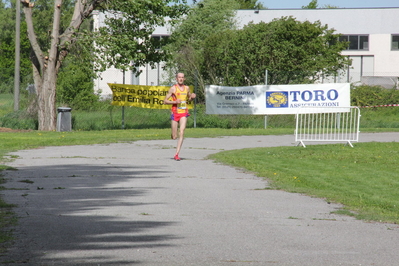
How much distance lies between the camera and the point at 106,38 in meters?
22.9

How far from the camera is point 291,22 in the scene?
3472cm

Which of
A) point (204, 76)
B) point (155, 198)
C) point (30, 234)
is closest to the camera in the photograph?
point (30, 234)

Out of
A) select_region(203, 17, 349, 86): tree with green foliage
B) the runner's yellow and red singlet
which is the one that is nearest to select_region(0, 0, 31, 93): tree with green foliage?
select_region(203, 17, 349, 86): tree with green foliage

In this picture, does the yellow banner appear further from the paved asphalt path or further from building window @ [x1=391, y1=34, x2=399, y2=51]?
building window @ [x1=391, y1=34, x2=399, y2=51]

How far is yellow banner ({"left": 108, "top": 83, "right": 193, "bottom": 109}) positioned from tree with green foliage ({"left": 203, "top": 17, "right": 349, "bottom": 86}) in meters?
6.02

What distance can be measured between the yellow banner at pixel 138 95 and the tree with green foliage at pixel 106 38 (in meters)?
1.43

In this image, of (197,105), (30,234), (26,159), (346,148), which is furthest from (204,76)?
(30,234)

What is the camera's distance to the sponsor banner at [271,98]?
26.3m

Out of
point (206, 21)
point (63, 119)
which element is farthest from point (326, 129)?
point (206, 21)

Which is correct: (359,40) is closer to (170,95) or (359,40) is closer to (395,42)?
(395,42)

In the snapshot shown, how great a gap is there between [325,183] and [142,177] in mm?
2896

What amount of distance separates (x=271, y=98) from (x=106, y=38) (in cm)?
756

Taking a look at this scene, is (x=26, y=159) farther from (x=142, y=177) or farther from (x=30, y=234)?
(x=30, y=234)

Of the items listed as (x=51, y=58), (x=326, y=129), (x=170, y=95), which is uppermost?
(x=51, y=58)
